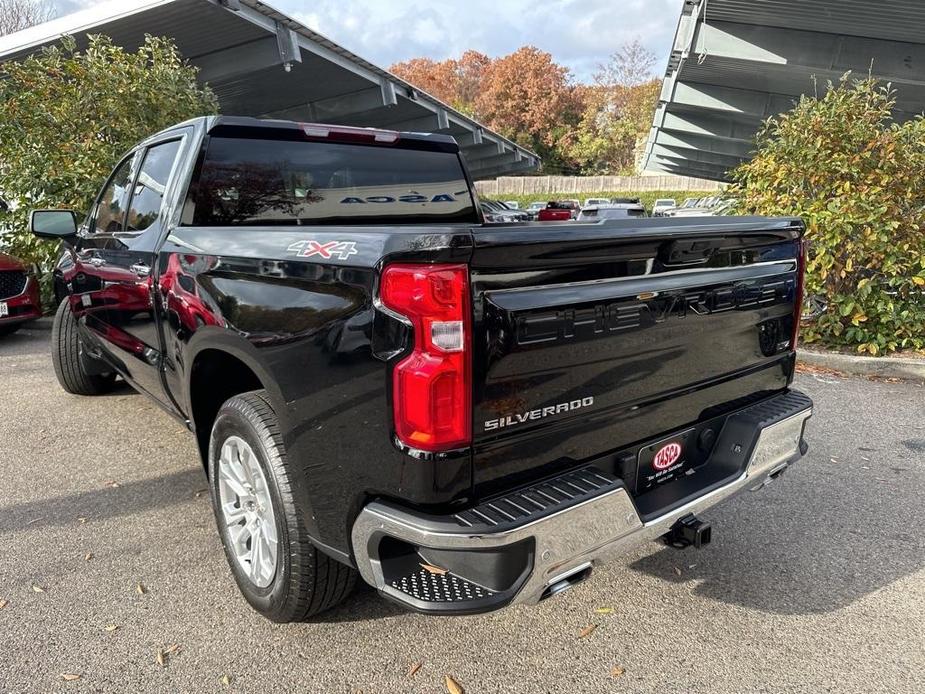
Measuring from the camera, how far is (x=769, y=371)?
9.55ft

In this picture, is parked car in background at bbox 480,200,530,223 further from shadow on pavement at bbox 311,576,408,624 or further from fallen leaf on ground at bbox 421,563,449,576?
fallen leaf on ground at bbox 421,563,449,576

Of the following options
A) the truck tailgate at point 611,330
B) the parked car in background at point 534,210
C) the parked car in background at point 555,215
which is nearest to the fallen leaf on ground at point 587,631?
the truck tailgate at point 611,330

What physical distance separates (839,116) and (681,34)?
6475 mm

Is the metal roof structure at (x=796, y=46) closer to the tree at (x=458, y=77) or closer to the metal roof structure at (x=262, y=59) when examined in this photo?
the metal roof structure at (x=262, y=59)

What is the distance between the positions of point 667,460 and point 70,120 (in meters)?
9.44

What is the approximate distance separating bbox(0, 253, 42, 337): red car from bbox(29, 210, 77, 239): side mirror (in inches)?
149

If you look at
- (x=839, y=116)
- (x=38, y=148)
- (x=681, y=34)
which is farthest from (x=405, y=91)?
(x=839, y=116)

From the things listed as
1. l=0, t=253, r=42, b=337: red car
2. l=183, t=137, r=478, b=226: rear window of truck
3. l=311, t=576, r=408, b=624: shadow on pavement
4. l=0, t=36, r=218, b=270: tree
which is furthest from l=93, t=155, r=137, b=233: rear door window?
l=0, t=36, r=218, b=270: tree

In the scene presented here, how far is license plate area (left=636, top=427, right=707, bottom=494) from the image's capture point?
2.41m

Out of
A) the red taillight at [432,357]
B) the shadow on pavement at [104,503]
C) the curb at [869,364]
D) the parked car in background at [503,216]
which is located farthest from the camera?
the parked car in background at [503,216]

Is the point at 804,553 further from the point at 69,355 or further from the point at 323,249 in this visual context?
the point at 69,355

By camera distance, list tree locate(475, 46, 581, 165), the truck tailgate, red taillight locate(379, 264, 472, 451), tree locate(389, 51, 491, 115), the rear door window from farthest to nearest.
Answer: tree locate(389, 51, 491, 115) → tree locate(475, 46, 581, 165) → the rear door window → the truck tailgate → red taillight locate(379, 264, 472, 451)

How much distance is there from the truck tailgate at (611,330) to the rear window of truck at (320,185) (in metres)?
1.79

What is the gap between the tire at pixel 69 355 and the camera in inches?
210
